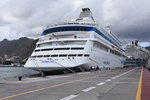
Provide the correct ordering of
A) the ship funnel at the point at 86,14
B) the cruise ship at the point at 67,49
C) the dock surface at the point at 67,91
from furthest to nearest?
the ship funnel at the point at 86,14 → the cruise ship at the point at 67,49 → the dock surface at the point at 67,91

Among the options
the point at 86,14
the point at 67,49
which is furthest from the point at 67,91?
the point at 86,14

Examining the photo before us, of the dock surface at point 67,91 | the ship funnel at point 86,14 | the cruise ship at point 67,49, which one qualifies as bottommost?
the dock surface at point 67,91

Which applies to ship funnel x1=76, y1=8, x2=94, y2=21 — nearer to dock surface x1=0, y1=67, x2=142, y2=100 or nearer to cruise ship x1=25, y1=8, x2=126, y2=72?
cruise ship x1=25, y1=8, x2=126, y2=72

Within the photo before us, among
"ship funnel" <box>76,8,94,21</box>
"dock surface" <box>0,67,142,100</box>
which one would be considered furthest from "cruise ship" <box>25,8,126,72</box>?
"dock surface" <box>0,67,142,100</box>

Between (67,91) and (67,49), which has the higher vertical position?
(67,49)

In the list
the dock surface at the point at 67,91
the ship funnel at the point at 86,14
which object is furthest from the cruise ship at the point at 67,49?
the dock surface at the point at 67,91

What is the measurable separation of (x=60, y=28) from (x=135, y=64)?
132173 mm

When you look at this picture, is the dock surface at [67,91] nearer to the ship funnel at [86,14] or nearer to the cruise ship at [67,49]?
the cruise ship at [67,49]

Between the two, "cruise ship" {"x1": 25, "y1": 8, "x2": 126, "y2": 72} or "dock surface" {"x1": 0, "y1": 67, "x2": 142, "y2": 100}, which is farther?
"cruise ship" {"x1": 25, "y1": 8, "x2": 126, "y2": 72}

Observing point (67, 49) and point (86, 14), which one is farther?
point (86, 14)

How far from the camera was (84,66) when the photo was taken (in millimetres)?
38000

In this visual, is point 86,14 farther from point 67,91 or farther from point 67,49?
point 67,91

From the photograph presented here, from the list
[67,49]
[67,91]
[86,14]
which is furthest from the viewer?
[86,14]

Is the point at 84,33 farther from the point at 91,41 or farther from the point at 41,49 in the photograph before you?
the point at 41,49
